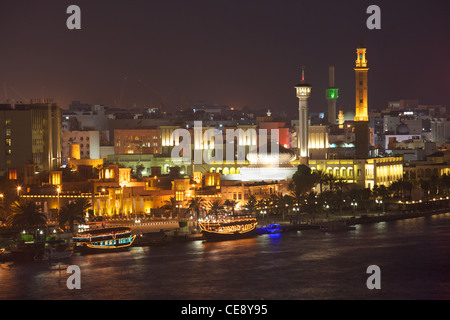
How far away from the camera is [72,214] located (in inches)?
2028

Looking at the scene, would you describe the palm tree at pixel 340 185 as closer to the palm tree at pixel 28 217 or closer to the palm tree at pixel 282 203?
the palm tree at pixel 282 203

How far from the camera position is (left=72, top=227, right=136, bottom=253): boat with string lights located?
157ft

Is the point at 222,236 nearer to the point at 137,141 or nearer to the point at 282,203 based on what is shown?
the point at 282,203

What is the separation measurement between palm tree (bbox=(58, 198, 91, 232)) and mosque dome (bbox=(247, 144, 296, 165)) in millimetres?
16145

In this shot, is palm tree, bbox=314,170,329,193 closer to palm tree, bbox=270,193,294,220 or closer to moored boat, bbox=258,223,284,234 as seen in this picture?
palm tree, bbox=270,193,294,220

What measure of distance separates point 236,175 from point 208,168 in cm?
334

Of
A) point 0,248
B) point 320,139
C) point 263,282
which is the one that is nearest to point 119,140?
point 320,139

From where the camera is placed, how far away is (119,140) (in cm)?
7850

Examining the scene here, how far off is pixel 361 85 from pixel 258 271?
107 ft

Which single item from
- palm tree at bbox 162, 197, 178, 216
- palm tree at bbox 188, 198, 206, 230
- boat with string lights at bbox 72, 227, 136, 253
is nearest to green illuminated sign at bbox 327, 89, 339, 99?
palm tree at bbox 188, 198, 206, 230

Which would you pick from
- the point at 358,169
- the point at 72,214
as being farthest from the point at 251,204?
the point at 358,169

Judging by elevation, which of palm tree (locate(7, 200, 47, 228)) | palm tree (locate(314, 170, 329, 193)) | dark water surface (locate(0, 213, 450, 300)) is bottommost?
dark water surface (locate(0, 213, 450, 300))
